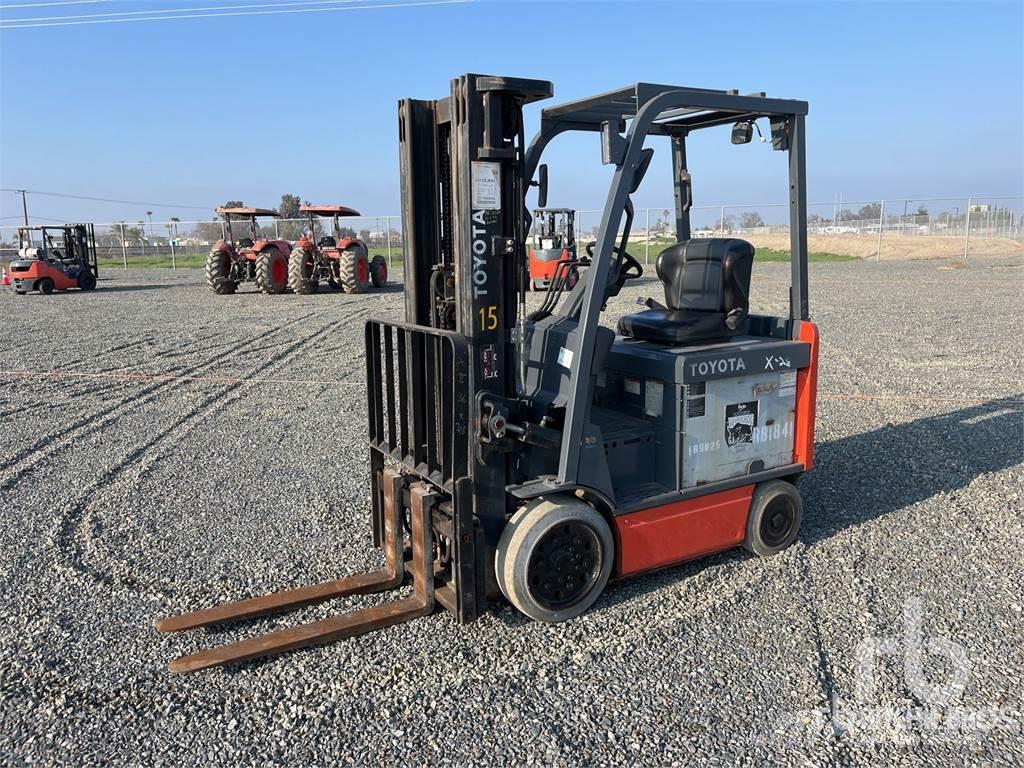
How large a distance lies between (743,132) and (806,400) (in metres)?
1.67

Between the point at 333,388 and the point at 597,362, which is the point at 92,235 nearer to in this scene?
the point at 333,388

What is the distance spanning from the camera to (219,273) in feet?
75.4

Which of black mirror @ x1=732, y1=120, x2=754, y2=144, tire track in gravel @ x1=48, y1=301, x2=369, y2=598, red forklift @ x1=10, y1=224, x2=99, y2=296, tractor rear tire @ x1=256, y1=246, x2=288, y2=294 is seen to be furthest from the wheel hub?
red forklift @ x1=10, y1=224, x2=99, y2=296

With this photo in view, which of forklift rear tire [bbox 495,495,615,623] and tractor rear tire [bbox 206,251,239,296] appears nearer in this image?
forklift rear tire [bbox 495,495,615,623]

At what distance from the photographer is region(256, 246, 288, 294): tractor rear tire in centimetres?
2209

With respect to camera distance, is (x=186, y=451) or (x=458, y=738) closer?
(x=458, y=738)

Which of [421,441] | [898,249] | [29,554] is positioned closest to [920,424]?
[421,441]

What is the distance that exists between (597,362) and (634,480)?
2.82ft

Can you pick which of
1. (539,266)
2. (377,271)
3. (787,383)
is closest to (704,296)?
(787,383)

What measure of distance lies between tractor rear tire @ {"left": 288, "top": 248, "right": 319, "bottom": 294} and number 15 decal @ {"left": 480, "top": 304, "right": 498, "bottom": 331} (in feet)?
62.8

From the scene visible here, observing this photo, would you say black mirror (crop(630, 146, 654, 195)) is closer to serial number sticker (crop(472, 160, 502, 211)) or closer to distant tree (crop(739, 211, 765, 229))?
serial number sticker (crop(472, 160, 502, 211))

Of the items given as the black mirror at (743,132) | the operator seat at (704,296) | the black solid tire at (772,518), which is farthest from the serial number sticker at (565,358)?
the black mirror at (743,132)

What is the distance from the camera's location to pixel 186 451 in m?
7.15

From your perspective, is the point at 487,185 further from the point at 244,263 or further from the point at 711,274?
the point at 244,263
